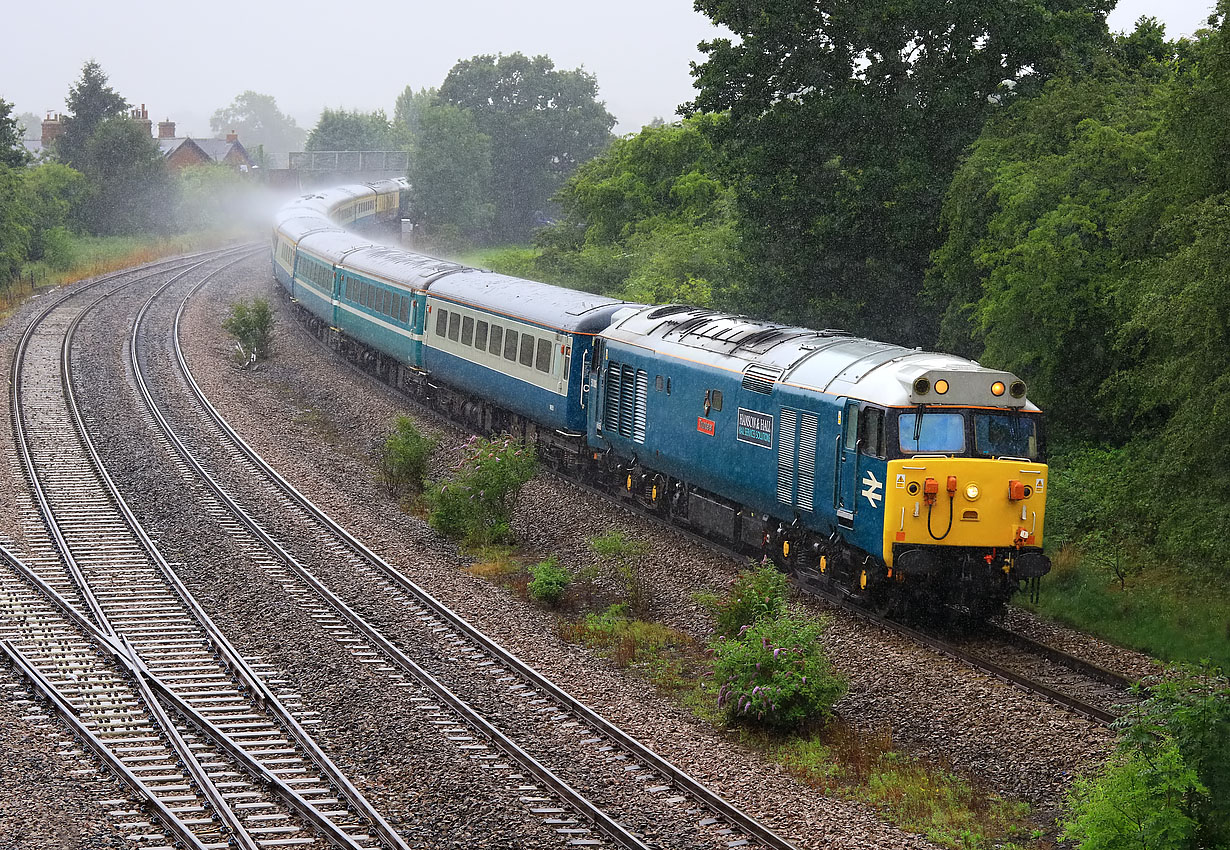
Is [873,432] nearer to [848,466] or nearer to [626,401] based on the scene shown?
[848,466]

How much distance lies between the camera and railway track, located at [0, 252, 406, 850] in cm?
1088

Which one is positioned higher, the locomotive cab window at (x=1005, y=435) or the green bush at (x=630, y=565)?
the locomotive cab window at (x=1005, y=435)

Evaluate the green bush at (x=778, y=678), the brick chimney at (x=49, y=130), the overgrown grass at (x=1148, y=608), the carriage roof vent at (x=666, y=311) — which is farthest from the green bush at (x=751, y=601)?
the brick chimney at (x=49, y=130)

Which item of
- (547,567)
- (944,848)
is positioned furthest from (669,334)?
(944,848)

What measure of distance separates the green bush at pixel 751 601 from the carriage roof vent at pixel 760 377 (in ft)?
10.1

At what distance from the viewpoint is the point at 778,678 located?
44.0 feet

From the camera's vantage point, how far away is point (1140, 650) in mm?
15672

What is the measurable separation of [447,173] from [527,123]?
564 inches

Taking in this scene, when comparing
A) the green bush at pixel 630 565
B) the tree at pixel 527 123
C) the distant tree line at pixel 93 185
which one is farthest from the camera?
the tree at pixel 527 123

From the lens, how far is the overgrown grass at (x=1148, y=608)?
15297 mm

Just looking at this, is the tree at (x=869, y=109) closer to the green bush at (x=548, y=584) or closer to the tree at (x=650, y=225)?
the tree at (x=650, y=225)

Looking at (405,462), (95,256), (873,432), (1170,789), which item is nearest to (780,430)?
(873,432)

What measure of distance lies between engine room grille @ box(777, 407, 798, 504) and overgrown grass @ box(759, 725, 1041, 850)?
451cm

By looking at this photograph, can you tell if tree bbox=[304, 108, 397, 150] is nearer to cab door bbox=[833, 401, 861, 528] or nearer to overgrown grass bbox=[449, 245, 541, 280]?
overgrown grass bbox=[449, 245, 541, 280]
